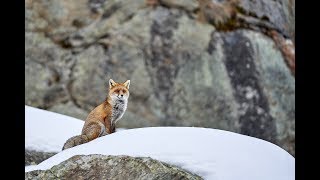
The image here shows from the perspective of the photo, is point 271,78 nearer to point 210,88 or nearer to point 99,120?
point 210,88

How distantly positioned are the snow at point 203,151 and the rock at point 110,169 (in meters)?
0.10

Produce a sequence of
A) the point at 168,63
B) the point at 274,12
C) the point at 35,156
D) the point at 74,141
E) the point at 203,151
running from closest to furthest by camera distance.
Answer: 1. the point at 203,151
2. the point at 74,141
3. the point at 35,156
4. the point at 168,63
5. the point at 274,12

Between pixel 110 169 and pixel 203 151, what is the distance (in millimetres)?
786

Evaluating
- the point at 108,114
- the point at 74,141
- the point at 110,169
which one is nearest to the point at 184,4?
the point at 108,114

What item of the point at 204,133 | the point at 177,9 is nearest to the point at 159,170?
the point at 204,133

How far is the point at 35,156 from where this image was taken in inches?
290

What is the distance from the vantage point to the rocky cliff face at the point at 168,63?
36.9 ft

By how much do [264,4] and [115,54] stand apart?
3.04 m

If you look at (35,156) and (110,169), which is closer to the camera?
(110,169)

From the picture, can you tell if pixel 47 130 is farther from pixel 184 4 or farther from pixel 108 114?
pixel 184 4

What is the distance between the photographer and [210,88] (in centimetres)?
1130

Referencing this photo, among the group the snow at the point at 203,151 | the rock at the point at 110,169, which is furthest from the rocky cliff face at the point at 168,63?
the rock at the point at 110,169

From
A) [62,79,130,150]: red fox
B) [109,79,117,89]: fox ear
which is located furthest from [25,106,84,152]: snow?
[109,79,117,89]: fox ear

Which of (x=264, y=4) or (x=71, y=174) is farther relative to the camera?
(x=264, y=4)
